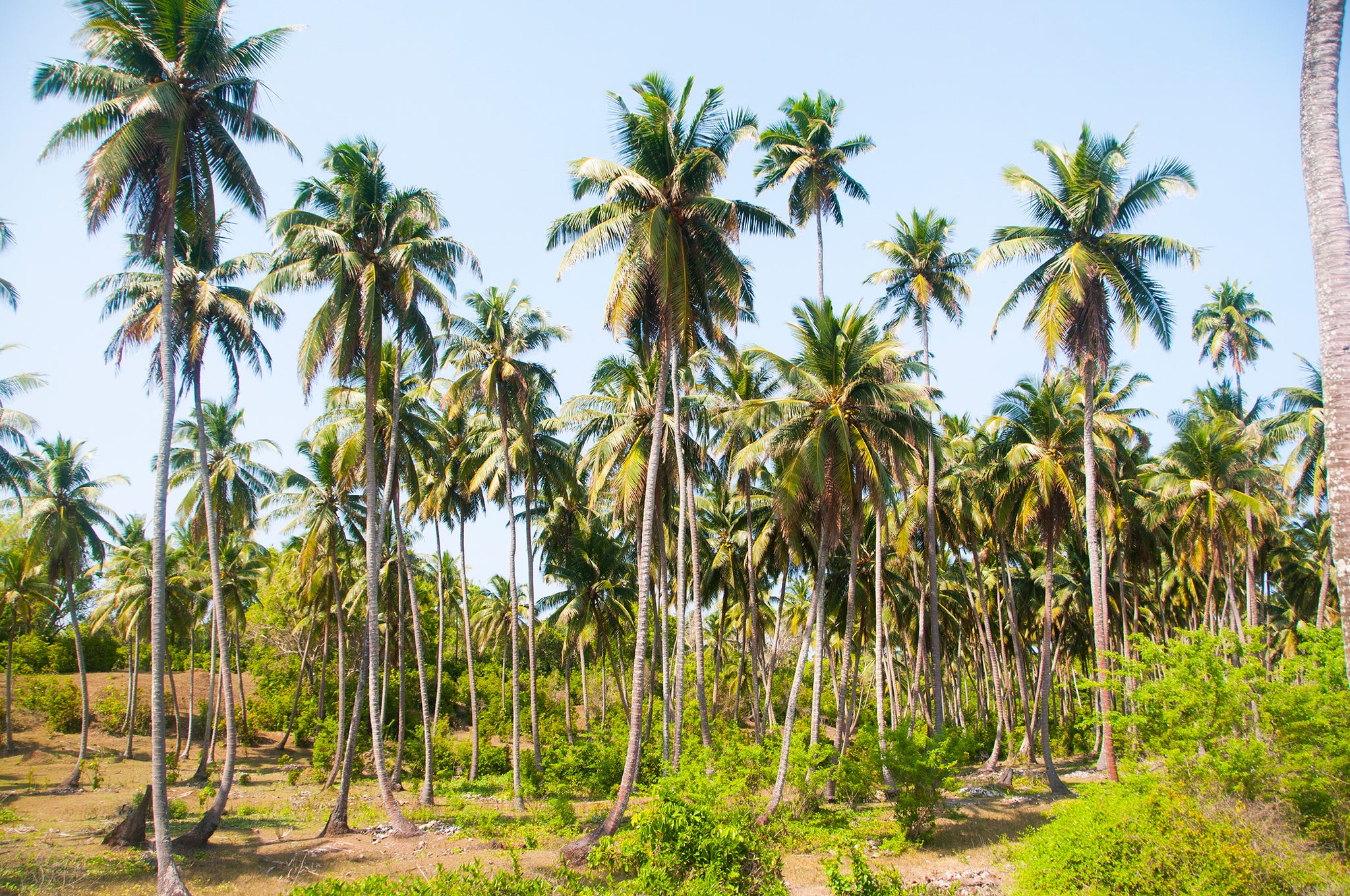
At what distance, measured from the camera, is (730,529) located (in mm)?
33188

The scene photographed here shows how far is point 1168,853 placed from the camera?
10789 millimetres

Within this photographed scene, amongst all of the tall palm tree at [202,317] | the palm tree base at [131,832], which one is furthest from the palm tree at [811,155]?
the palm tree base at [131,832]

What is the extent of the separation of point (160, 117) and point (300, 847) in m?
15.9

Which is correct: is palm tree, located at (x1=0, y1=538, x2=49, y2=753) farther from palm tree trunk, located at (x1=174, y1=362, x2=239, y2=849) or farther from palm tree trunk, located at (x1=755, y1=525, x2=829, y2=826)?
palm tree trunk, located at (x1=755, y1=525, x2=829, y2=826)

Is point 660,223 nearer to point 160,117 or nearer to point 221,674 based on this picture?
point 160,117

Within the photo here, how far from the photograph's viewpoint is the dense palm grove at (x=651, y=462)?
17328 millimetres

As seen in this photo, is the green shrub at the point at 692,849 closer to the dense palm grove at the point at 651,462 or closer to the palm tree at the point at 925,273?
the dense palm grove at the point at 651,462

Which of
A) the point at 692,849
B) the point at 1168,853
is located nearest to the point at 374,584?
the point at 692,849

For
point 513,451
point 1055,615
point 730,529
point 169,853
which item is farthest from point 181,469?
point 1055,615

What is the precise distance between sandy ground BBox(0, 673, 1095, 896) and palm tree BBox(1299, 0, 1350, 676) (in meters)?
7.28

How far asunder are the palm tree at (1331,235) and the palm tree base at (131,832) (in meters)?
21.4

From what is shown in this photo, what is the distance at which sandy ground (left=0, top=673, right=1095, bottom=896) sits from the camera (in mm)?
14953

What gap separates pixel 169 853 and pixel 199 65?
14.0 m

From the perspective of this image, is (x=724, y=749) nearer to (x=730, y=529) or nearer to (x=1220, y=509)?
(x=730, y=529)
